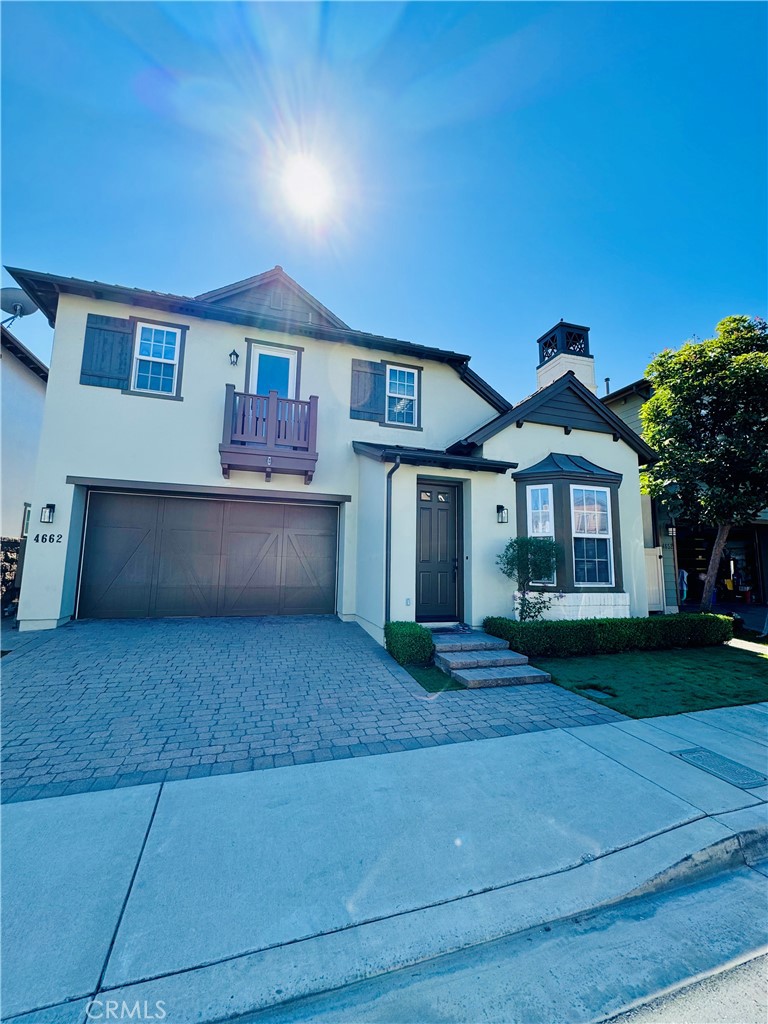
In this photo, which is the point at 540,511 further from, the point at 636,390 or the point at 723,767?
the point at 636,390

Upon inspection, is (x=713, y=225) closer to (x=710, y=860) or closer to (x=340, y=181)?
(x=340, y=181)

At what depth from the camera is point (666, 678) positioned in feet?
21.9

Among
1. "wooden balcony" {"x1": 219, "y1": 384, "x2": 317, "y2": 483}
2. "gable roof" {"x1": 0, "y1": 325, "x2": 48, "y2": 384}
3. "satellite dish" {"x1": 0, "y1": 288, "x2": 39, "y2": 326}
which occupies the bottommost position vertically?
"wooden balcony" {"x1": 219, "y1": 384, "x2": 317, "y2": 483}

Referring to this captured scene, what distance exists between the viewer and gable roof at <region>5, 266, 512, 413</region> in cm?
828

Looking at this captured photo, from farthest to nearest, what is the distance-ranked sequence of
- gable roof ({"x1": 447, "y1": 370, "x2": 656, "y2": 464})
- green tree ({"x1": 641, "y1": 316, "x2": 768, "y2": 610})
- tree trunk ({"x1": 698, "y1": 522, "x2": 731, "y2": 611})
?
tree trunk ({"x1": 698, "y1": 522, "x2": 731, "y2": 611})
green tree ({"x1": 641, "y1": 316, "x2": 768, "y2": 610})
gable roof ({"x1": 447, "y1": 370, "x2": 656, "y2": 464})

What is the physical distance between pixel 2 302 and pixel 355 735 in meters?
12.1

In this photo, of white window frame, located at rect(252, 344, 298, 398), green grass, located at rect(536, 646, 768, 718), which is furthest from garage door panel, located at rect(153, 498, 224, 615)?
green grass, located at rect(536, 646, 768, 718)

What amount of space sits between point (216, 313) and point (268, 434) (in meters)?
2.89

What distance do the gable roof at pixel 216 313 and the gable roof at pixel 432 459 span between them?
8.98 feet

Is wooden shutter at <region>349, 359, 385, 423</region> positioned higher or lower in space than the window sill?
higher

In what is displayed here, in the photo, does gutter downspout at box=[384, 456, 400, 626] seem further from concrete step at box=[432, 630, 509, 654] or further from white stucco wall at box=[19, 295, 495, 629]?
concrete step at box=[432, 630, 509, 654]

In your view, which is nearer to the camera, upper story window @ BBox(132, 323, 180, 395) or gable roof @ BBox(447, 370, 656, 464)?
upper story window @ BBox(132, 323, 180, 395)

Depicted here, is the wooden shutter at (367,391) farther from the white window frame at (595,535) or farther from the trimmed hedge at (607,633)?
the trimmed hedge at (607,633)

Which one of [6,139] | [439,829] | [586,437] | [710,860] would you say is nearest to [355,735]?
[439,829]
